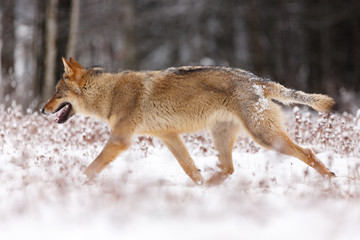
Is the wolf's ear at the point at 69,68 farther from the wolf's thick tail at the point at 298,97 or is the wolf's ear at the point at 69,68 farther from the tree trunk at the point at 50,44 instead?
the tree trunk at the point at 50,44

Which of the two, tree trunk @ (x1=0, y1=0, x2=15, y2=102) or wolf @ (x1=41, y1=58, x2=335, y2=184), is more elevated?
tree trunk @ (x1=0, y1=0, x2=15, y2=102)

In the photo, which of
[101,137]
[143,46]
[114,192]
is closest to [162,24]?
[143,46]

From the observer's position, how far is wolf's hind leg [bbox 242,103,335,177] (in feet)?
18.0

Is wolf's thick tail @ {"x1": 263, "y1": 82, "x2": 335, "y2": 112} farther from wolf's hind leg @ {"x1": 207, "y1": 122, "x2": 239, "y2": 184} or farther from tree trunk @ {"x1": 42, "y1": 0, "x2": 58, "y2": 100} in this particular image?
tree trunk @ {"x1": 42, "y1": 0, "x2": 58, "y2": 100}

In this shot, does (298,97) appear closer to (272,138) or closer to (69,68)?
(272,138)

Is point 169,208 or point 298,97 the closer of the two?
point 169,208

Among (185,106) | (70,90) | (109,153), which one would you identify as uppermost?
(185,106)

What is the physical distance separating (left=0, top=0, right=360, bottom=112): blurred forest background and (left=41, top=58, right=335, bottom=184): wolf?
11.3 meters

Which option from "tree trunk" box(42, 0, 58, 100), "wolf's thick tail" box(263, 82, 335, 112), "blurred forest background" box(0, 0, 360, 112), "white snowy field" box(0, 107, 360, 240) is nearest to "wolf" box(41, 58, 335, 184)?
"wolf's thick tail" box(263, 82, 335, 112)

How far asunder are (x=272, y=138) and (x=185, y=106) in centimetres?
121

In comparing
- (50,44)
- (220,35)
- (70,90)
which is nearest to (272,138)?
(70,90)

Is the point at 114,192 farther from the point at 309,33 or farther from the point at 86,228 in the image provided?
the point at 309,33

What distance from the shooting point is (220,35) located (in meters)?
30.3

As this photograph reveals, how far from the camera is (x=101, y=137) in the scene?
8164 millimetres
